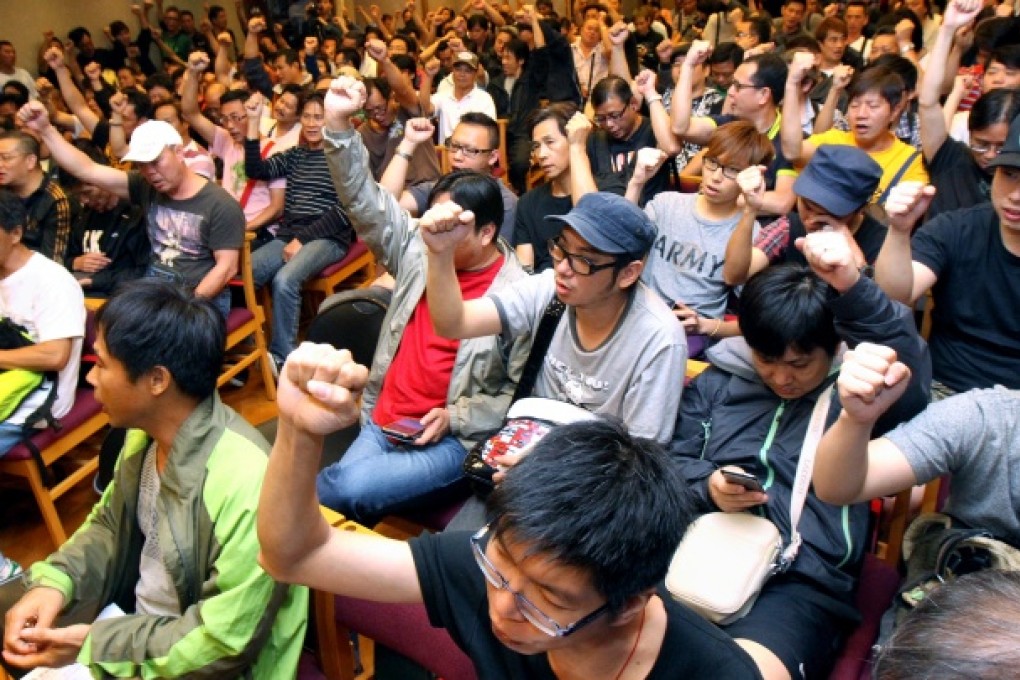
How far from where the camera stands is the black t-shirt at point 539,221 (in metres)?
3.23

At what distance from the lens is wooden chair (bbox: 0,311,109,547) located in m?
2.53

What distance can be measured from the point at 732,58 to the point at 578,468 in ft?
13.9

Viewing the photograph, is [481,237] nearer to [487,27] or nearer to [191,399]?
[191,399]

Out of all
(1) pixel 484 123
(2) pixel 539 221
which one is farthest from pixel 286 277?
(2) pixel 539 221

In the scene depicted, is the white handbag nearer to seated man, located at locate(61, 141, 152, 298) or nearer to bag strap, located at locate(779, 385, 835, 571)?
bag strap, located at locate(779, 385, 835, 571)

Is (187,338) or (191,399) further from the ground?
(187,338)

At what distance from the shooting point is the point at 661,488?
1021 millimetres

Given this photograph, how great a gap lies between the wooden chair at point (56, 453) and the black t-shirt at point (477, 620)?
5.92 ft

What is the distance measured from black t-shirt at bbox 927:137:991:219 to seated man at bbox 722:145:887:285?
1.26 feet

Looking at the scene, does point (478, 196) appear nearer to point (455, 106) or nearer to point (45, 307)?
point (45, 307)

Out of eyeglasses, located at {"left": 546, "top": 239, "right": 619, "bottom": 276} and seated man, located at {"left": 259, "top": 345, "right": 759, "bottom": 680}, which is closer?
seated man, located at {"left": 259, "top": 345, "right": 759, "bottom": 680}

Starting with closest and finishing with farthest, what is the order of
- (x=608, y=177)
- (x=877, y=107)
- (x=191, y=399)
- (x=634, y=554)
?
(x=634, y=554) < (x=191, y=399) < (x=877, y=107) < (x=608, y=177)

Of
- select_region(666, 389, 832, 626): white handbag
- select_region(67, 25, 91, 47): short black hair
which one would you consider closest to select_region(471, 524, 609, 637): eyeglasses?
select_region(666, 389, 832, 626): white handbag

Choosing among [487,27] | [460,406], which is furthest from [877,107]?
→ [487,27]
